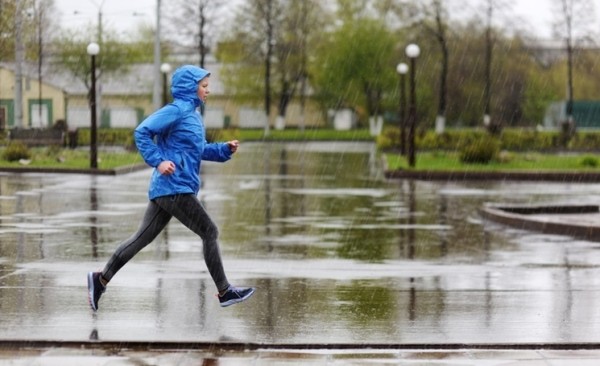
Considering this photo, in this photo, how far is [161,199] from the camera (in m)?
8.09

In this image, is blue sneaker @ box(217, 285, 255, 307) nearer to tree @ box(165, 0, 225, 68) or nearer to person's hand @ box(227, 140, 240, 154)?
person's hand @ box(227, 140, 240, 154)

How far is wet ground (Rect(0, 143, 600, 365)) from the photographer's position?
7.10 m

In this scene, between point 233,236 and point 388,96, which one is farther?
point 388,96

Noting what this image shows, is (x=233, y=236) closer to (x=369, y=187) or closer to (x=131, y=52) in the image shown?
(x=369, y=187)

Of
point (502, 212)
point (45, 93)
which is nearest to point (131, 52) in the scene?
point (45, 93)

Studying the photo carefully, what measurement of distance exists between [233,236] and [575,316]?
646cm

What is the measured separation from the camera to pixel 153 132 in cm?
793

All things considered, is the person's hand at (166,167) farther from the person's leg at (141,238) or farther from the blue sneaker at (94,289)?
the blue sneaker at (94,289)

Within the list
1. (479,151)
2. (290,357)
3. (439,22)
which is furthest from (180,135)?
(439,22)

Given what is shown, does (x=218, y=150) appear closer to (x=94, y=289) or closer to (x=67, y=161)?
(x=94, y=289)

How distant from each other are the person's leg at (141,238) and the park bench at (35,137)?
110ft

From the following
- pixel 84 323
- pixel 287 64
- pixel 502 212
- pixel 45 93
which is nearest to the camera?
pixel 84 323

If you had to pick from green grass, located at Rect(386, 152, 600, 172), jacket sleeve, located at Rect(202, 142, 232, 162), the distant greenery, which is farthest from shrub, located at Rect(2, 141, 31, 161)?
jacket sleeve, located at Rect(202, 142, 232, 162)

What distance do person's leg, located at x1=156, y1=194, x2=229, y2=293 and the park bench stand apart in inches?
1327
